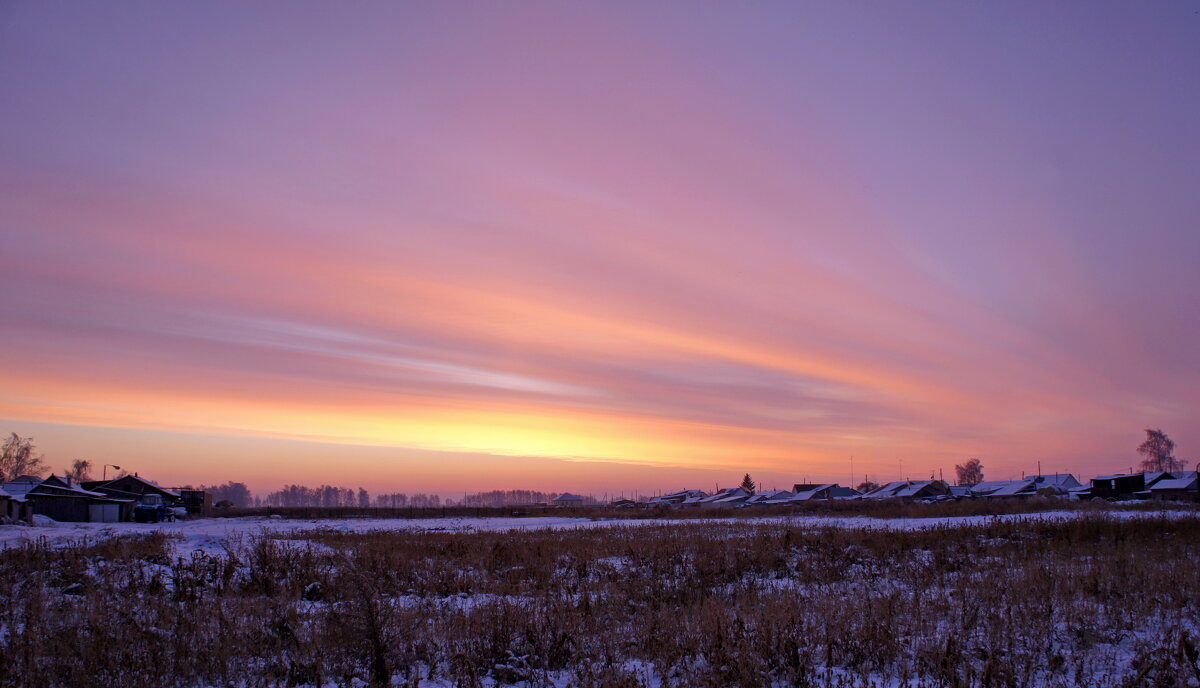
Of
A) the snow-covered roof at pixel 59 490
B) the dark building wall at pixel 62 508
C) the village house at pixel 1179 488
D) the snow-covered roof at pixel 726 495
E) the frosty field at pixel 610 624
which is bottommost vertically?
the snow-covered roof at pixel 726 495

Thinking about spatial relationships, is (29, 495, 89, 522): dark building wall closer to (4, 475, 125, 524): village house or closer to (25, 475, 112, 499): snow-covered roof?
(4, 475, 125, 524): village house

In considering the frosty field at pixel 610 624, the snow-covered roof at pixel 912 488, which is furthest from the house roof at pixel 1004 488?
the frosty field at pixel 610 624

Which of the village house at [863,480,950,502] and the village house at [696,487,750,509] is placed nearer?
the village house at [863,480,950,502]

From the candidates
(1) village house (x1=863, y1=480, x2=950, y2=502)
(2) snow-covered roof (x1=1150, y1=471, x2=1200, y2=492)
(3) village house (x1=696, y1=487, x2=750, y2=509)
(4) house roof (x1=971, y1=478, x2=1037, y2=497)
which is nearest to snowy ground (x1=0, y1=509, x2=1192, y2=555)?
(2) snow-covered roof (x1=1150, y1=471, x2=1200, y2=492)

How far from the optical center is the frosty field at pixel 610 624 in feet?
26.8

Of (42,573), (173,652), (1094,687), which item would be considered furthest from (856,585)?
(42,573)

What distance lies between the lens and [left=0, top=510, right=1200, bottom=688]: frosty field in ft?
26.8

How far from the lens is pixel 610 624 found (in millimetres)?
10820

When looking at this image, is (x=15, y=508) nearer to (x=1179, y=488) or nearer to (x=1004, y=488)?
(x=1179, y=488)

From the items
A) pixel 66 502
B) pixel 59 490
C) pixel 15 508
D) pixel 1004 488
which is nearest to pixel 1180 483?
pixel 1004 488

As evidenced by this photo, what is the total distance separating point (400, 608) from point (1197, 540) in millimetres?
23460

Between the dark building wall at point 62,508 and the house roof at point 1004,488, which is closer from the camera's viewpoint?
the dark building wall at point 62,508

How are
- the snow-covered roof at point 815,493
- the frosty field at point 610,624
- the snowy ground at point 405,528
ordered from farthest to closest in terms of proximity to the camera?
1. the snow-covered roof at point 815,493
2. the snowy ground at point 405,528
3. the frosty field at point 610,624

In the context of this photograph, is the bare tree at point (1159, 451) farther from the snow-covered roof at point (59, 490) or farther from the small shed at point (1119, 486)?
Result: the snow-covered roof at point (59, 490)
